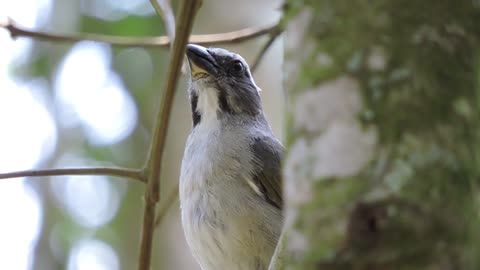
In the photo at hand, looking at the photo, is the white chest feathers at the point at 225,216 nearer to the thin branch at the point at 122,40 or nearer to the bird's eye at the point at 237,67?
the thin branch at the point at 122,40

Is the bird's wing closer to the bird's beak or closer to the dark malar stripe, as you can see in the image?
the dark malar stripe

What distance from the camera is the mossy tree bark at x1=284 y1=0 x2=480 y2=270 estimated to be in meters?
1.27

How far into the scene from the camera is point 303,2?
1.58 meters

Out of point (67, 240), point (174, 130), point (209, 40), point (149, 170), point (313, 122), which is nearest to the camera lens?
point (313, 122)

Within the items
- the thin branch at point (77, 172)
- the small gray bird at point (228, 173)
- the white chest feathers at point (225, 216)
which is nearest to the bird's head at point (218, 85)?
the small gray bird at point (228, 173)

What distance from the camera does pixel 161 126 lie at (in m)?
2.88

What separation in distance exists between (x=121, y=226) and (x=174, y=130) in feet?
6.12

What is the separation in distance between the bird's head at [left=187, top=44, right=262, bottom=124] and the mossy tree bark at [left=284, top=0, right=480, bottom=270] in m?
3.18

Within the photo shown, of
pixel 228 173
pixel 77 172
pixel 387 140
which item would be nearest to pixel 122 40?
pixel 228 173

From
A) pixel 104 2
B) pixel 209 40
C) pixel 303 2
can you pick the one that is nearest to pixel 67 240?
pixel 104 2

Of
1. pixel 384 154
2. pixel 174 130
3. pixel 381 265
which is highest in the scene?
pixel 384 154

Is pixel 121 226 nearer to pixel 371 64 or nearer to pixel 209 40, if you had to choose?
pixel 209 40

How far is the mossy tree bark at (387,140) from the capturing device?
127 cm

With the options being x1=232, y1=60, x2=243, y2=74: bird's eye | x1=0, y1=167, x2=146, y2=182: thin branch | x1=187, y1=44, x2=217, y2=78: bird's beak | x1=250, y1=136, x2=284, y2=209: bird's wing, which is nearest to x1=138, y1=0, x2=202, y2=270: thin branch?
x1=0, y1=167, x2=146, y2=182: thin branch
